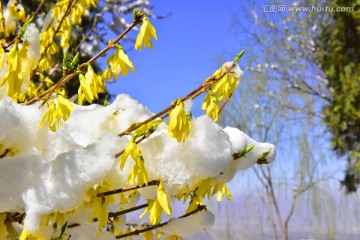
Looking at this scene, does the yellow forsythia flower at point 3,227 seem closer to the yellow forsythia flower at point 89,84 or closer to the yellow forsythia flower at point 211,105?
the yellow forsythia flower at point 89,84

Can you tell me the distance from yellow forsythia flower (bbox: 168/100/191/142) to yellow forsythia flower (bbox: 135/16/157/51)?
258 mm

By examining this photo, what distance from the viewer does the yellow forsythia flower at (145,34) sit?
1161 mm

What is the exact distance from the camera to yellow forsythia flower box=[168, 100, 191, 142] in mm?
948

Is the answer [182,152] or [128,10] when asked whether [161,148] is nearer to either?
[182,152]

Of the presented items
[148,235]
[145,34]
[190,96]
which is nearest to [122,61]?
[145,34]

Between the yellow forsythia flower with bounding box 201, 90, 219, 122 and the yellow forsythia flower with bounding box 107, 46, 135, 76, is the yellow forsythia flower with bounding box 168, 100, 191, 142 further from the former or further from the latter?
the yellow forsythia flower with bounding box 107, 46, 135, 76

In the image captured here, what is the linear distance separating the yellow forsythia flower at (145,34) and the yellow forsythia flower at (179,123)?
26cm

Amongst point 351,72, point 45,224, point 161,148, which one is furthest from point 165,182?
point 351,72

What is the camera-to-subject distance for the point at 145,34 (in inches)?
45.8

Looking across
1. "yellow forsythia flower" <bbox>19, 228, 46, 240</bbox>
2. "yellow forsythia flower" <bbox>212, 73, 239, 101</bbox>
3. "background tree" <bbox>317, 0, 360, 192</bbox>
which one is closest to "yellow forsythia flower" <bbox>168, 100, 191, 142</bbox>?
"yellow forsythia flower" <bbox>212, 73, 239, 101</bbox>

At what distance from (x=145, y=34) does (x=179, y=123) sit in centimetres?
31

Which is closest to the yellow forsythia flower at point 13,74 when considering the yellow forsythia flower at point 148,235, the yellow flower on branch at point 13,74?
the yellow flower on branch at point 13,74

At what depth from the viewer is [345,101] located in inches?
406

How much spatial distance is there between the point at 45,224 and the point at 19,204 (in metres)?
0.07
